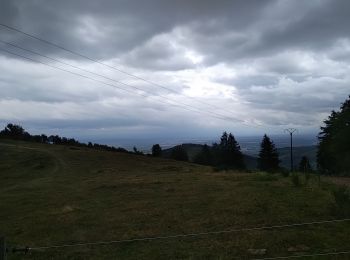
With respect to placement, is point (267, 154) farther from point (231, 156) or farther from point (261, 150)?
point (231, 156)

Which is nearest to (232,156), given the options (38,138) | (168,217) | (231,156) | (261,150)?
(231,156)

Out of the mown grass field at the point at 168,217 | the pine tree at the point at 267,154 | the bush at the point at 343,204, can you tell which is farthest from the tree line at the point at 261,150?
the bush at the point at 343,204

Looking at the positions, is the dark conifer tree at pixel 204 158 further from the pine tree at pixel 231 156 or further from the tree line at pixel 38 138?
the tree line at pixel 38 138

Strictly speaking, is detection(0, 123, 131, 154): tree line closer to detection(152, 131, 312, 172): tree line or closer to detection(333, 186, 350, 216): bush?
detection(152, 131, 312, 172): tree line

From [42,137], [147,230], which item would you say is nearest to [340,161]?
[147,230]

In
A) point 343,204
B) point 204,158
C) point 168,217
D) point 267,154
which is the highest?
point 267,154

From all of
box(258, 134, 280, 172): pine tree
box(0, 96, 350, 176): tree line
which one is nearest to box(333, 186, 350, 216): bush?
box(0, 96, 350, 176): tree line

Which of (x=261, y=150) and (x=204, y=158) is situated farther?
(x=204, y=158)

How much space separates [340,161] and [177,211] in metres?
45.7

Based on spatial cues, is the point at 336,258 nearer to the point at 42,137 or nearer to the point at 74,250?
the point at 74,250

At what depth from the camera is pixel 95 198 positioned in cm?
2733

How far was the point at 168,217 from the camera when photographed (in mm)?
19609

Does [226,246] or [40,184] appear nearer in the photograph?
[226,246]

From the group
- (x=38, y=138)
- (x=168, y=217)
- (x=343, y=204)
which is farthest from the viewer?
(x=38, y=138)
